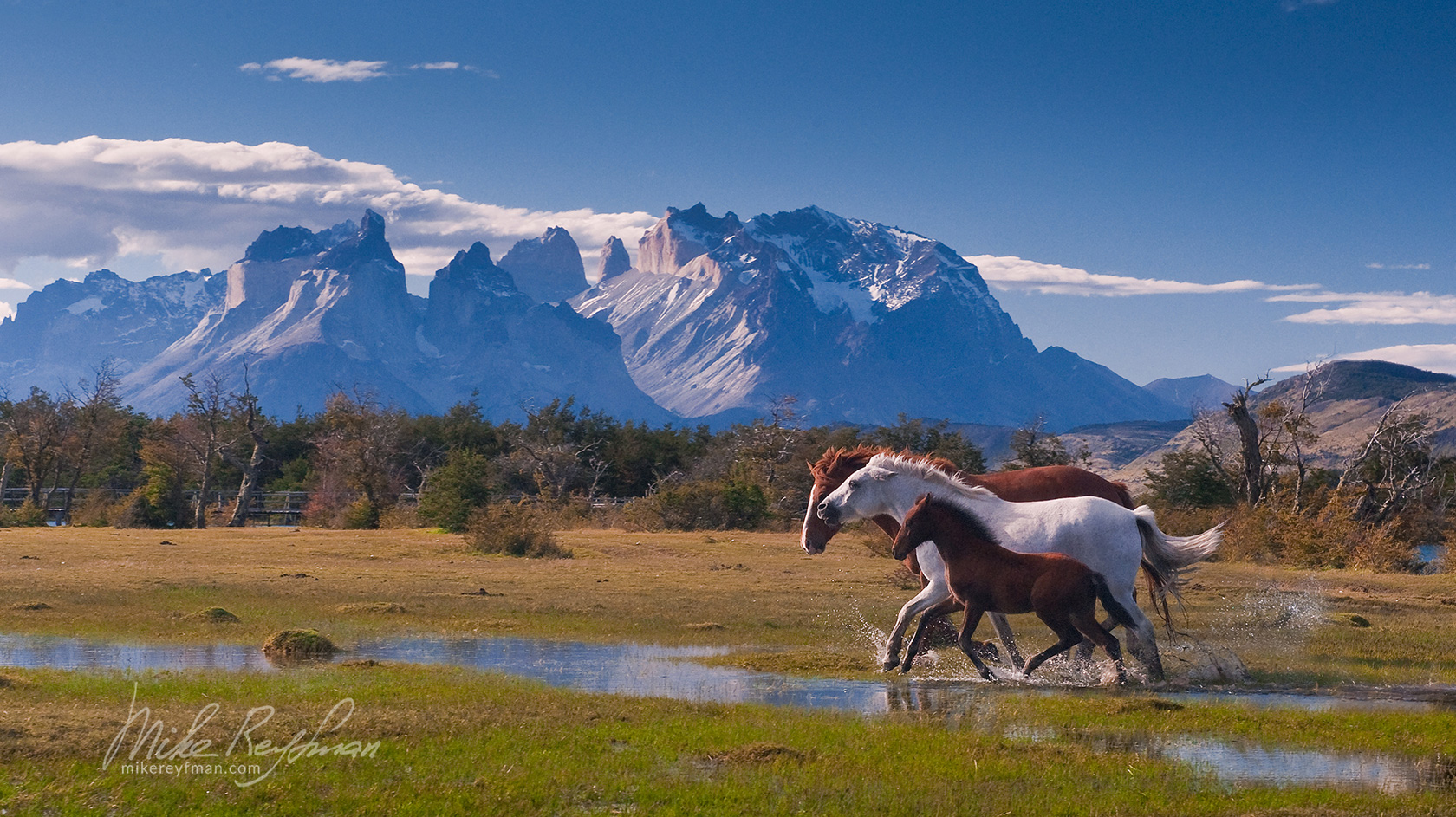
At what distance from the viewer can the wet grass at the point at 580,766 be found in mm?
7188

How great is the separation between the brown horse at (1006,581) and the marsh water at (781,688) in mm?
669

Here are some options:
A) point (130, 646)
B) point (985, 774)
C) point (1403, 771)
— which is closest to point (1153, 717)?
point (1403, 771)

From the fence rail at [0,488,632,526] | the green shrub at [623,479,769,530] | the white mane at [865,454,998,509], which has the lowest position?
the fence rail at [0,488,632,526]

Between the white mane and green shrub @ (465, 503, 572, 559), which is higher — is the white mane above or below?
above

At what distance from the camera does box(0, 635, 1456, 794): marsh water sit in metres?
8.65

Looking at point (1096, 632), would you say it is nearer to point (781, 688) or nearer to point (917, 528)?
point (917, 528)

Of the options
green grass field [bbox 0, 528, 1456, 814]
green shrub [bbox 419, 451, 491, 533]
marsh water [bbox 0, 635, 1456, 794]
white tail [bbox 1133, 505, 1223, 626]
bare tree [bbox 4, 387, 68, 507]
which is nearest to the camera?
green grass field [bbox 0, 528, 1456, 814]

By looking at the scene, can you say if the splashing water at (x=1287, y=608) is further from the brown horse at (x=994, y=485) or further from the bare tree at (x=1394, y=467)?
the bare tree at (x=1394, y=467)

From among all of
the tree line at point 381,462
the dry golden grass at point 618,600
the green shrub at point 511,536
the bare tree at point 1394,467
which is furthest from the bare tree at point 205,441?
the bare tree at point 1394,467

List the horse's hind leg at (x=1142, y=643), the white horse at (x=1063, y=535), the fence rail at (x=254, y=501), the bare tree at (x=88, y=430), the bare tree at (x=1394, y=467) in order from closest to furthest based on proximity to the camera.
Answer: the horse's hind leg at (x=1142, y=643) → the white horse at (x=1063, y=535) → the bare tree at (x=1394, y=467) → the fence rail at (x=254, y=501) → the bare tree at (x=88, y=430)

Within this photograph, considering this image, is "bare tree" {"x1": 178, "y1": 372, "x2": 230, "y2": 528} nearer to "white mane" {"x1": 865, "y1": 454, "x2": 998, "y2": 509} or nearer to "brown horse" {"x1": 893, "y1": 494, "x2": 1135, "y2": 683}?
"white mane" {"x1": 865, "y1": 454, "x2": 998, "y2": 509}

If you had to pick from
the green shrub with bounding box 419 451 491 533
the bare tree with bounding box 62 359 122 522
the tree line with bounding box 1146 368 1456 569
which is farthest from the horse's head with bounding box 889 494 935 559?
the bare tree with bounding box 62 359 122 522

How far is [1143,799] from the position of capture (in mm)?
7551

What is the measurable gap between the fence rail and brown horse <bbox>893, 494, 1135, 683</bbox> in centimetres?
3943
